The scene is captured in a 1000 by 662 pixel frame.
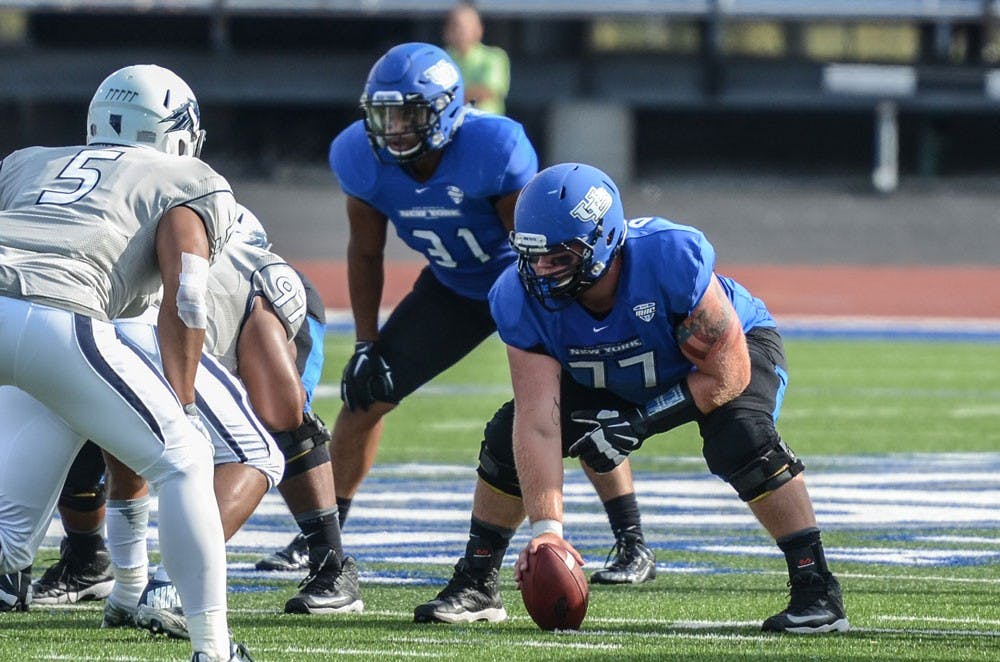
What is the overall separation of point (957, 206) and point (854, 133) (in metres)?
2.28

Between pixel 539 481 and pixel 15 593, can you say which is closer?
pixel 539 481

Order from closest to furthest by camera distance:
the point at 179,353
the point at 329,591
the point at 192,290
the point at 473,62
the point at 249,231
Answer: the point at 192,290
the point at 179,353
the point at 329,591
the point at 249,231
the point at 473,62

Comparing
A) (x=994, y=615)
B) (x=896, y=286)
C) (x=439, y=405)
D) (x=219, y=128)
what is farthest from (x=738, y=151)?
(x=994, y=615)

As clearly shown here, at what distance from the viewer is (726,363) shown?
4.84 meters

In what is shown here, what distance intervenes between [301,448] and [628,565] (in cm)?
118

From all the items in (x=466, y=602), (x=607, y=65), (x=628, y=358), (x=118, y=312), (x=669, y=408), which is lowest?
(x=607, y=65)

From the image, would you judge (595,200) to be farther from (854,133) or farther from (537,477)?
A: (854,133)

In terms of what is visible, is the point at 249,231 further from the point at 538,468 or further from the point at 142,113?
the point at 538,468

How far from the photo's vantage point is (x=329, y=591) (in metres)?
5.26

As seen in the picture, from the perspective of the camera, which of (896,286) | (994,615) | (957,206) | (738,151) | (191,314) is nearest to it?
(191,314)

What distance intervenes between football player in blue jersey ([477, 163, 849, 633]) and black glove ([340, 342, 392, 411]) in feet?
4.62

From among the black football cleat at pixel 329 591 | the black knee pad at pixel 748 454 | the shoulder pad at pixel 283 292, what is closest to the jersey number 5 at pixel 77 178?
the shoulder pad at pixel 283 292

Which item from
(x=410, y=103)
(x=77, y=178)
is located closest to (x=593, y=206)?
(x=77, y=178)

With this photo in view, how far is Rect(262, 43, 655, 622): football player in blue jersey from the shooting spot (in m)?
6.14
